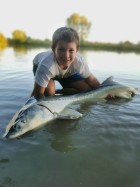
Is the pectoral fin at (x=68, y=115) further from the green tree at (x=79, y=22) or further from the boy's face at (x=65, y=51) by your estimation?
the green tree at (x=79, y=22)

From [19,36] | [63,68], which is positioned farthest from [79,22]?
[63,68]

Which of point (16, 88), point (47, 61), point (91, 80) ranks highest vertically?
point (47, 61)

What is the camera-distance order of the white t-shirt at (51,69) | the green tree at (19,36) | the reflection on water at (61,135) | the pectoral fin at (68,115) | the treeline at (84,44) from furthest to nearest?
the green tree at (19,36) < the treeline at (84,44) < the white t-shirt at (51,69) < the pectoral fin at (68,115) < the reflection on water at (61,135)

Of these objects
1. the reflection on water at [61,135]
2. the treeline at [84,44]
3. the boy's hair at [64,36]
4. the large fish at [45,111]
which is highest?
the boy's hair at [64,36]

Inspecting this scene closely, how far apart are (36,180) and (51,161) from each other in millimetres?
387

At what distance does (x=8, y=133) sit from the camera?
326cm

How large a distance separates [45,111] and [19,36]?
6089cm

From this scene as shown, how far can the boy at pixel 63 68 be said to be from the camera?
4191mm

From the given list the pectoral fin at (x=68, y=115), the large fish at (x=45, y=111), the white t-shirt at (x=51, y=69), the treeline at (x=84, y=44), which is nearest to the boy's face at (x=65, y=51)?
the white t-shirt at (x=51, y=69)

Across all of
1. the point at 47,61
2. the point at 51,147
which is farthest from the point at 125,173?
the point at 47,61

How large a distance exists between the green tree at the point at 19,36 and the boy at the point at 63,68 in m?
54.1

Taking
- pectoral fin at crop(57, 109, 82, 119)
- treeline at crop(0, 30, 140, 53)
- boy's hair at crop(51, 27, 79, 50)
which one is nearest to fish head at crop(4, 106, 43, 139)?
pectoral fin at crop(57, 109, 82, 119)

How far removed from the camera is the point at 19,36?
204ft

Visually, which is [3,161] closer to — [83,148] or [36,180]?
[36,180]
